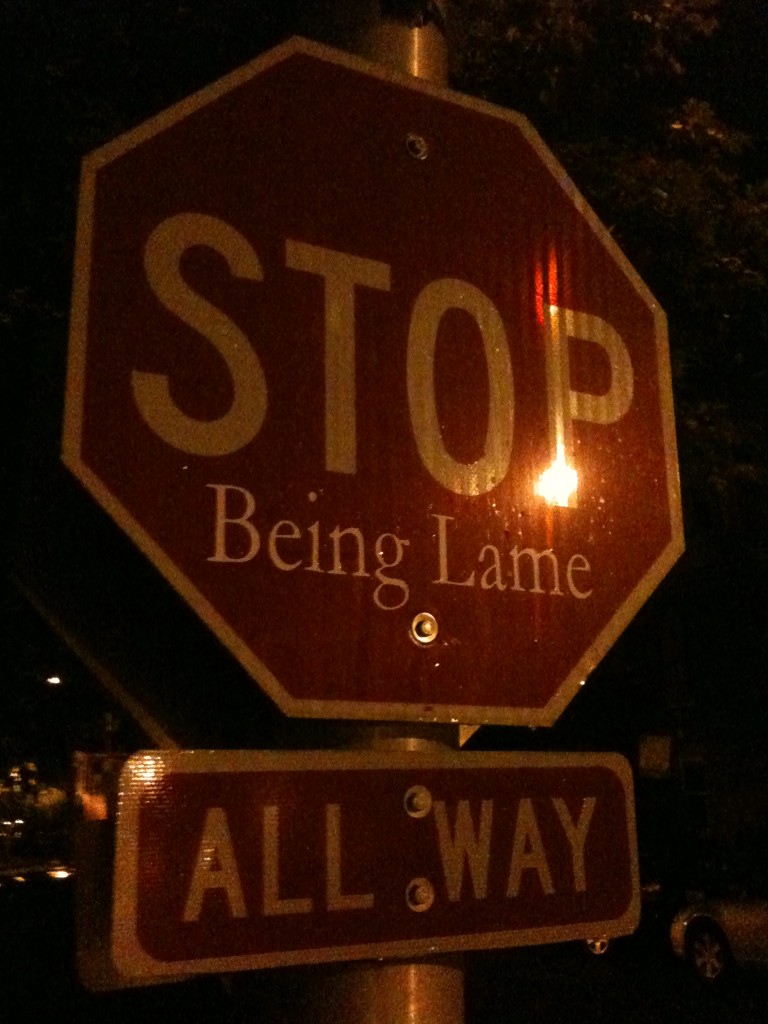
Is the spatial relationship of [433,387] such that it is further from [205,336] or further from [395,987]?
[395,987]

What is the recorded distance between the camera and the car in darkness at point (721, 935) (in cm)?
1150

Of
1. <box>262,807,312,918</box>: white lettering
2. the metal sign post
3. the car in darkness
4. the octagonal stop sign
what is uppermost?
the octagonal stop sign

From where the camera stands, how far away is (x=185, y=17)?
216 inches

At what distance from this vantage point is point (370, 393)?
1.44 meters

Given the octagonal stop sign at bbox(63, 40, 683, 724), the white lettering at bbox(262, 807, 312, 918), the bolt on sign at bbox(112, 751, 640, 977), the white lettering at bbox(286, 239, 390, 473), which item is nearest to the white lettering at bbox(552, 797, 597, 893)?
the bolt on sign at bbox(112, 751, 640, 977)

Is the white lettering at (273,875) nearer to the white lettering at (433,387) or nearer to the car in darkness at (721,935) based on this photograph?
the white lettering at (433,387)

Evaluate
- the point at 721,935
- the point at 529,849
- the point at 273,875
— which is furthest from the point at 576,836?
the point at 721,935

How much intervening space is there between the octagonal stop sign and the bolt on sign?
0.08 m

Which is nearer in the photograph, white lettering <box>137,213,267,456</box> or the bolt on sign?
the bolt on sign

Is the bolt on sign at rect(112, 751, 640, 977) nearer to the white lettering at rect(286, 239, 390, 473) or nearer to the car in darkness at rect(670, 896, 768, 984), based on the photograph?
the white lettering at rect(286, 239, 390, 473)

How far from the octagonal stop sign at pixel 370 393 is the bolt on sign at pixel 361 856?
0.08 m

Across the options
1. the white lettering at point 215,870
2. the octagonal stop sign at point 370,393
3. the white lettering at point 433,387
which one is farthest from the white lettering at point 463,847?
the white lettering at point 433,387

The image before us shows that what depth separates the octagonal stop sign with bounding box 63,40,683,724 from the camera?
1.29m

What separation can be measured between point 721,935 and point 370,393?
11.6 meters
